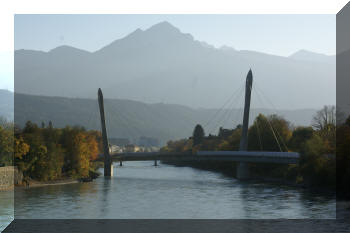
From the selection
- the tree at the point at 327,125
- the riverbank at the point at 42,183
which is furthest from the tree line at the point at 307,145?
the riverbank at the point at 42,183

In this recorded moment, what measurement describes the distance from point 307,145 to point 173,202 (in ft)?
64.3

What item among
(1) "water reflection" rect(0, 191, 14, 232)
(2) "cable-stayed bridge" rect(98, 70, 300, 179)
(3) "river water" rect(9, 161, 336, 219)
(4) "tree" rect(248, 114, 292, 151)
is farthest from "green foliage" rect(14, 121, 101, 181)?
(4) "tree" rect(248, 114, 292, 151)

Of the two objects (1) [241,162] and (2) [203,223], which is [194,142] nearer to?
(1) [241,162]

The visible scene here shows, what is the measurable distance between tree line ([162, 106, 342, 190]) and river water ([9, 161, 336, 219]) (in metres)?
2.51

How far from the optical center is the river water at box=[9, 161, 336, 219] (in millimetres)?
45031

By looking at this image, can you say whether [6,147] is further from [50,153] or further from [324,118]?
[324,118]

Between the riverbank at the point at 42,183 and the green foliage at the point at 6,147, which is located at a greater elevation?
the green foliage at the point at 6,147

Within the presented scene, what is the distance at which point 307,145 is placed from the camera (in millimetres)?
67500

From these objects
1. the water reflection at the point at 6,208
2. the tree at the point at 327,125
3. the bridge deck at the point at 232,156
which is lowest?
the water reflection at the point at 6,208

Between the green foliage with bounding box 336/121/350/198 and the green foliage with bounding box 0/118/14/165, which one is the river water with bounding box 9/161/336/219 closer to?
the green foliage with bounding box 336/121/350/198

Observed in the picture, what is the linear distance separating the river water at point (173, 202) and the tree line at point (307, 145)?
8.22ft

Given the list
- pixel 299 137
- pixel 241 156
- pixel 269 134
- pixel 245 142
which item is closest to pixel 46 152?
pixel 241 156

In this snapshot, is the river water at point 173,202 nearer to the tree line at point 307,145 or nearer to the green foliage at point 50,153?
the tree line at point 307,145

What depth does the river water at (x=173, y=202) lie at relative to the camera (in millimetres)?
45031
